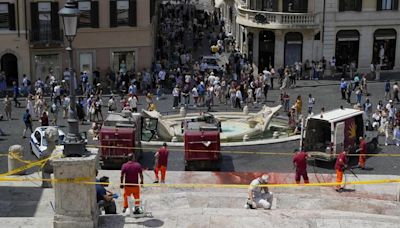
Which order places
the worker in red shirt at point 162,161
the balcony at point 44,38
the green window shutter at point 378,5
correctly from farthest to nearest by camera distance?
the green window shutter at point 378,5
the balcony at point 44,38
the worker in red shirt at point 162,161

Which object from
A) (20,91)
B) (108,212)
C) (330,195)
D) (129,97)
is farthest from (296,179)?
(20,91)

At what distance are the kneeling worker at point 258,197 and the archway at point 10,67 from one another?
3070 cm

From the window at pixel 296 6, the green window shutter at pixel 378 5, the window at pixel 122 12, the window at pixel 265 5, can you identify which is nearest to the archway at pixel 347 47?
the green window shutter at pixel 378 5

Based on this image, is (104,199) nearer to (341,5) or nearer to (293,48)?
(293,48)

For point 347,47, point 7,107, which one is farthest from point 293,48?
point 7,107

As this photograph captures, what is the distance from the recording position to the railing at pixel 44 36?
4606 centimetres

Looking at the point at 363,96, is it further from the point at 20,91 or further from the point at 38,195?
the point at 38,195

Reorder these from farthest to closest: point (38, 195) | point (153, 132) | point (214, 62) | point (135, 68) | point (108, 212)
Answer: point (214, 62)
point (135, 68)
point (153, 132)
point (38, 195)
point (108, 212)

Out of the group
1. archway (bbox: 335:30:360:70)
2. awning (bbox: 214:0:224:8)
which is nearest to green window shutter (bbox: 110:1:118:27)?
archway (bbox: 335:30:360:70)

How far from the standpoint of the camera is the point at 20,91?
147 ft

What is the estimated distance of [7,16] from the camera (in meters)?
45.8

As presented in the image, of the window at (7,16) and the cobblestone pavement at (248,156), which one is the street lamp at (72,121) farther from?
the window at (7,16)

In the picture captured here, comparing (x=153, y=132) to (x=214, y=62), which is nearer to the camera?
(x=153, y=132)

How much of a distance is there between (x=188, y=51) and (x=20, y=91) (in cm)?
1664
